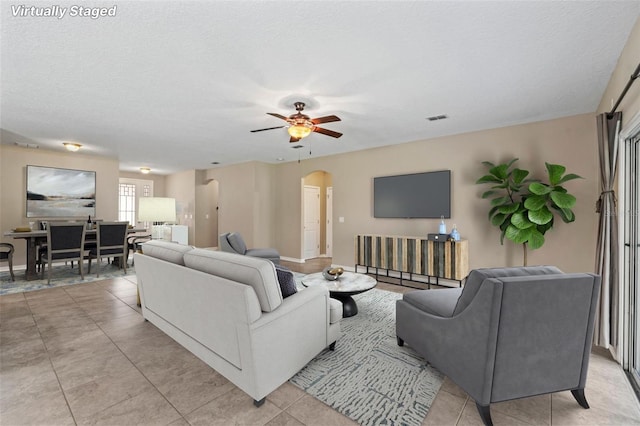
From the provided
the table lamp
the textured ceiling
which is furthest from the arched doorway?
the textured ceiling

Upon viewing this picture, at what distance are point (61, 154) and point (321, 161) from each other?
19.6 ft

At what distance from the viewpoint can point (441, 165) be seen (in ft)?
16.1

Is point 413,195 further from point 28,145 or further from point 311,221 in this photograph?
point 28,145

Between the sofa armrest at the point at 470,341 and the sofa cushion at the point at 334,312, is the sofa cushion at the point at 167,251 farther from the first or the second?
the sofa armrest at the point at 470,341

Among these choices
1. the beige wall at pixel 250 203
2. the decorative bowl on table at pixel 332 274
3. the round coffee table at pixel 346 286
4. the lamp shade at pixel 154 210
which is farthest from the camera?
the beige wall at pixel 250 203

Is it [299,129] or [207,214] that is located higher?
[299,129]

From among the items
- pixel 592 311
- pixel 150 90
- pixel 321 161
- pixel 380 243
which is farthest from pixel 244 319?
pixel 321 161

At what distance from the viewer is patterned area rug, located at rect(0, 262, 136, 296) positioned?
181 inches

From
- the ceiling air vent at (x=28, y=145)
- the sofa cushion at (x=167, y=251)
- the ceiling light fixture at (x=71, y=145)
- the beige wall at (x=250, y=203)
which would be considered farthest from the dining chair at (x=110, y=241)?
the sofa cushion at (x=167, y=251)

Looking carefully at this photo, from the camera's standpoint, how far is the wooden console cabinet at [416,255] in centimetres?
437

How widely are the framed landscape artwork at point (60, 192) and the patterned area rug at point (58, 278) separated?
1.29 metres

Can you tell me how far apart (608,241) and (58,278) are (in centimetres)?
814

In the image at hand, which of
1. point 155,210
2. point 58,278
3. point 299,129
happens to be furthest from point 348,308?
point 58,278

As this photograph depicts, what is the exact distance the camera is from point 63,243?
4992 mm
